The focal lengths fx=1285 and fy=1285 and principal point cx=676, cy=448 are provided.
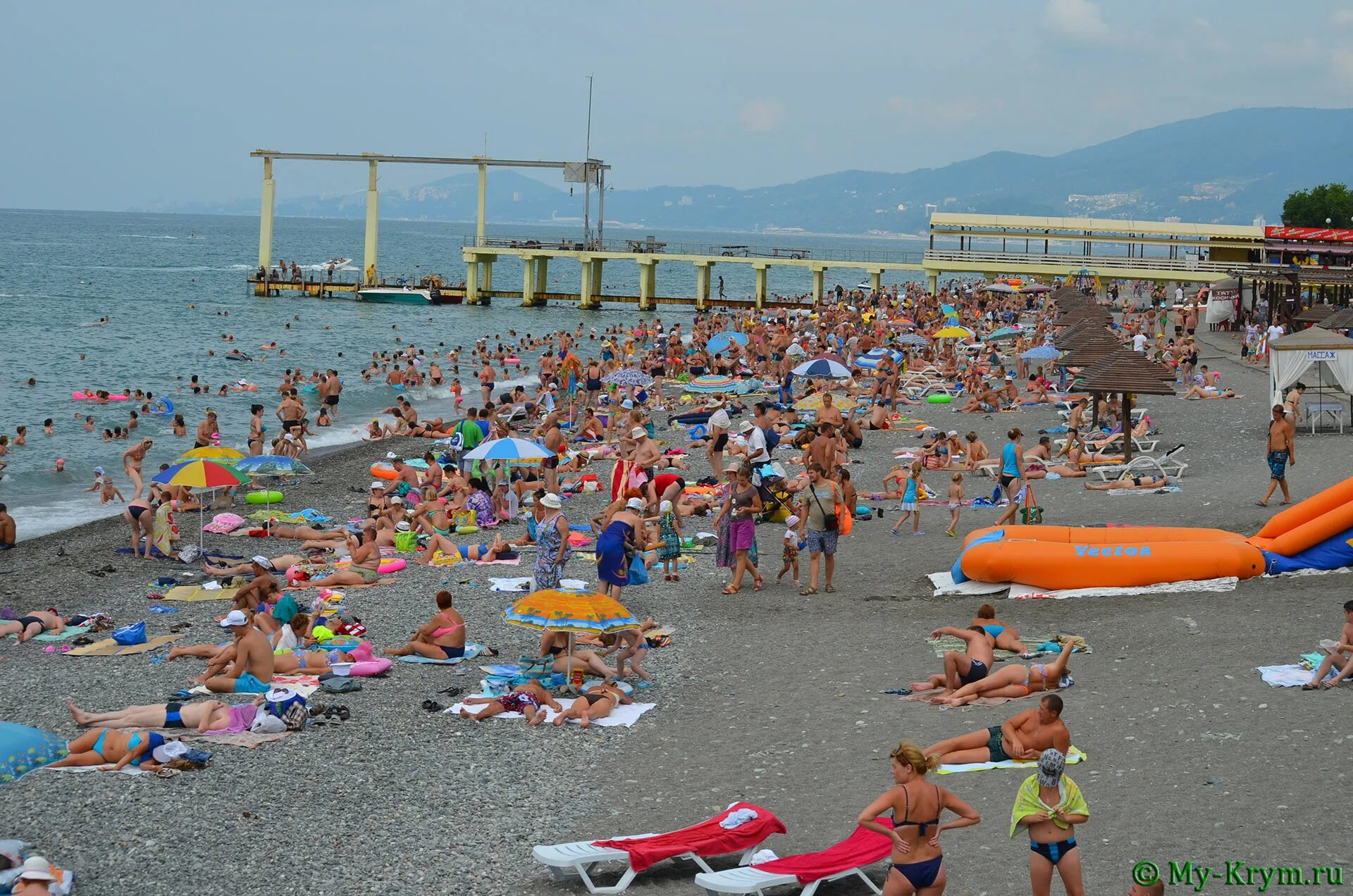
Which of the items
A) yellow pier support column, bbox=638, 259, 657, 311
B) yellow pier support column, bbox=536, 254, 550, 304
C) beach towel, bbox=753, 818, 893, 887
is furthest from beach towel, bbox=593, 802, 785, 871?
yellow pier support column, bbox=536, 254, 550, 304

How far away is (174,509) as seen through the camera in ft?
54.4

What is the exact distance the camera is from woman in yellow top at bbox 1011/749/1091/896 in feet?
17.7

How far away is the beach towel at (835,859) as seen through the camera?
6.10 meters

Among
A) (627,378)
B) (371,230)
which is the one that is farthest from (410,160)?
(627,378)

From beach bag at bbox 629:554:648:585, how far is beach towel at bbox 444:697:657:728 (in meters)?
2.21

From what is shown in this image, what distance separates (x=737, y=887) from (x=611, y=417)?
17443 millimetres

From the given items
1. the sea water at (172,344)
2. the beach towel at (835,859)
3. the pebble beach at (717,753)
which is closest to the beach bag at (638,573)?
the pebble beach at (717,753)

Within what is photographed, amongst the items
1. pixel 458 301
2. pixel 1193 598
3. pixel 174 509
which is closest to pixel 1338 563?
pixel 1193 598

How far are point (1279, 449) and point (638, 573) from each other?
23.0ft

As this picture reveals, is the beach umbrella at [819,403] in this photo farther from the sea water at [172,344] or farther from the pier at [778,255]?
the pier at [778,255]

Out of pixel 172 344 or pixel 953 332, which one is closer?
pixel 953 332

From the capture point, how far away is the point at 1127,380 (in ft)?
55.3

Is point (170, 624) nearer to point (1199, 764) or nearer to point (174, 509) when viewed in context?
point (174, 509)

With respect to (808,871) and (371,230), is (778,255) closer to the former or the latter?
(371,230)
